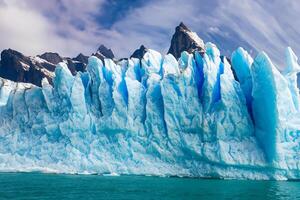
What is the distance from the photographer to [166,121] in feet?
110

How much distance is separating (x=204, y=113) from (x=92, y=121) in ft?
30.4

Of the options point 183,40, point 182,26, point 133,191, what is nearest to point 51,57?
point 182,26

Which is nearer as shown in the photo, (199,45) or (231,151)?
(231,151)

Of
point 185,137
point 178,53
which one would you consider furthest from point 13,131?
point 178,53

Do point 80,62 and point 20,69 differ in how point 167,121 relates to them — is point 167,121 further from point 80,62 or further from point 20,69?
point 80,62

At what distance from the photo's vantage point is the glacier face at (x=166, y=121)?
3141 centimetres

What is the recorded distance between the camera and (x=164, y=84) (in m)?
34.4

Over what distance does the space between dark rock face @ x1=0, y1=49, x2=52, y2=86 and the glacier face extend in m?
29.4

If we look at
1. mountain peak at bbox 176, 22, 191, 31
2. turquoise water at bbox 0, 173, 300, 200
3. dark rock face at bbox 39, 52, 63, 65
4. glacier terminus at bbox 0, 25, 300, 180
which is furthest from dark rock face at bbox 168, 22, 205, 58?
turquoise water at bbox 0, 173, 300, 200

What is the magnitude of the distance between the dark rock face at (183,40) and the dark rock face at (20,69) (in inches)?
801

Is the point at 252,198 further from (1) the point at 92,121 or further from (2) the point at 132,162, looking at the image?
(1) the point at 92,121

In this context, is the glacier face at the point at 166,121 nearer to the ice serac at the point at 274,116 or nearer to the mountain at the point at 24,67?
the ice serac at the point at 274,116

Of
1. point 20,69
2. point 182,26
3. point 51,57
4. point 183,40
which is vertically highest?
point 182,26

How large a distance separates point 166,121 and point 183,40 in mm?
31155
